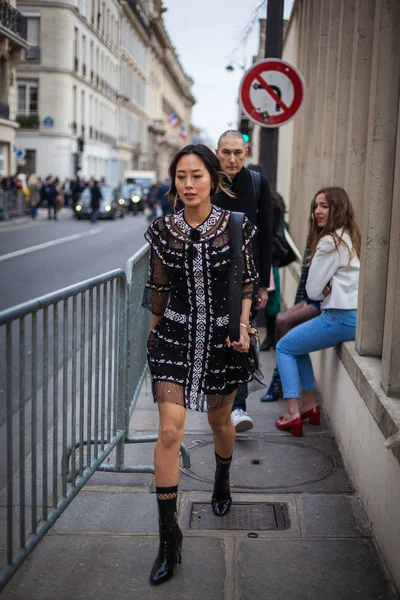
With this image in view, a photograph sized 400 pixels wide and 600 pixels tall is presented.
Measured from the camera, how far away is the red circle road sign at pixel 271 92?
29.3 ft

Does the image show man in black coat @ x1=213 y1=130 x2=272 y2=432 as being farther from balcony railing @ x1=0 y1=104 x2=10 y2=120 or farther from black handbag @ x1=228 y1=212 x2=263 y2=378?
balcony railing @ x1=0 y1=104 x2=10 y2=120

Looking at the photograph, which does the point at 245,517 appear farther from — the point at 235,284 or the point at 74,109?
Answer: the point at 74,109

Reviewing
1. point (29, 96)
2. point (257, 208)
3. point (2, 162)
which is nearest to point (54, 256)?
point (257, 208)

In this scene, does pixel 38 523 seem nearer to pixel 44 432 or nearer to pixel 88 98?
pixel 44 432

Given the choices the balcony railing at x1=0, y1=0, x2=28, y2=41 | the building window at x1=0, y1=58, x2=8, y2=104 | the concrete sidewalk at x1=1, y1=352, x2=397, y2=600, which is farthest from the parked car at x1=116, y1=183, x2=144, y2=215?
the concrete sidewalk at x1=1, y1=352, x2=397, y2=600

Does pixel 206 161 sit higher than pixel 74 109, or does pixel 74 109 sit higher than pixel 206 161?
pixel 74 109

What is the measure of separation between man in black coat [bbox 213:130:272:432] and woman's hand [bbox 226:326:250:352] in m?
1.63

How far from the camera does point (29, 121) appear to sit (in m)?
55.4

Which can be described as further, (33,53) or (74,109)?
(74,109)

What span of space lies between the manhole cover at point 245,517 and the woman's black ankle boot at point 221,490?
38 mm

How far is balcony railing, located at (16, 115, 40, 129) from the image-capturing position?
55.4 meters

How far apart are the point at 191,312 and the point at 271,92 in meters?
5.71

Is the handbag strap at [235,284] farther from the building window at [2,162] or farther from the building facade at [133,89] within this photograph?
the building facade at [133,89]

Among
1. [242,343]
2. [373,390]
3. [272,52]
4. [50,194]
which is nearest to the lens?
[242,343]
